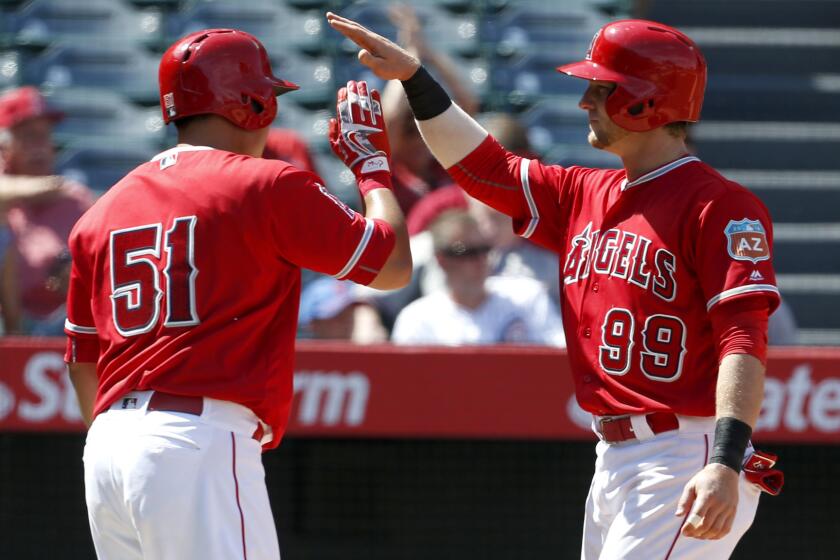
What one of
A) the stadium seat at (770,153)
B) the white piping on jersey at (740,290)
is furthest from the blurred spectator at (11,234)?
the stadium seat at (770,153)

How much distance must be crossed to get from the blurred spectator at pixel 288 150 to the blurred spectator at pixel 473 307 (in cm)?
72

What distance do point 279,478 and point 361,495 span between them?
1.09 ft

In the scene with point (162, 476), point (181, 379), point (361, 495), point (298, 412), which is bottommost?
point (361, 495)

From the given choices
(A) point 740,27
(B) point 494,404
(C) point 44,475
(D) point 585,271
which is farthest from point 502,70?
(D) point 585,271

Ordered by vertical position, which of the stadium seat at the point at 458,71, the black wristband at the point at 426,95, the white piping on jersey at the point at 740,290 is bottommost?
the white piping on jersey at the point at 740,290

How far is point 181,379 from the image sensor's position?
2682 millimetres

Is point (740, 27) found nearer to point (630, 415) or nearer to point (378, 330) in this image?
point (378, 330)

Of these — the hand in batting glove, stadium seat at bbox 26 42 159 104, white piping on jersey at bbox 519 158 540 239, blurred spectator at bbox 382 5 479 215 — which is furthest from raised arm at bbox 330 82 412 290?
stadium seat at bbox 26 42 159 104

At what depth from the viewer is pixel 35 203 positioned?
4961mm

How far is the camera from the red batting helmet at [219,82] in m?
2.88

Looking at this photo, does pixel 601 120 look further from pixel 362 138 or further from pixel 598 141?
pixel 362 138

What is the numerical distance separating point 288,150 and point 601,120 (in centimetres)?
252

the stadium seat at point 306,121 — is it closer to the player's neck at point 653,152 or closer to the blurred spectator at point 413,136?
the blurred spectator at point 413,136

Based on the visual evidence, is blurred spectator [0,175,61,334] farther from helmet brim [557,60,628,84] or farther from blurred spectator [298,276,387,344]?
helmet brim [557,60,628,84]
